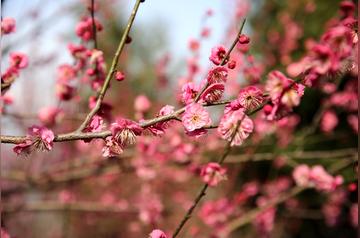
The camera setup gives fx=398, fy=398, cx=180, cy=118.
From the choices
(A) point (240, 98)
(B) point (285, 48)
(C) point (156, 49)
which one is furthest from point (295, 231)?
(C) point (156, 49)

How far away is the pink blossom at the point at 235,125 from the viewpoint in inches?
52.9

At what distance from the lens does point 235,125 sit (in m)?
1.35

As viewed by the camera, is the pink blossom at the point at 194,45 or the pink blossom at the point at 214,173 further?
the pink blossom at the point at 194,45

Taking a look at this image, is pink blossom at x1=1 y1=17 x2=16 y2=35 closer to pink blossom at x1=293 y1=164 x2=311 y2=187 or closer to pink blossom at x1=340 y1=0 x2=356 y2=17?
pink blossom at x1=340 y1=0 x2=356 y2=17

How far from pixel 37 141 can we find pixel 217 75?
677 mm

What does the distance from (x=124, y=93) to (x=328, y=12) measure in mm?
7025

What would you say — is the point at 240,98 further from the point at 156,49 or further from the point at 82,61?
the point at 156,49

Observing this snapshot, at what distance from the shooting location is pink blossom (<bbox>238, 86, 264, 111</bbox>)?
137 cm

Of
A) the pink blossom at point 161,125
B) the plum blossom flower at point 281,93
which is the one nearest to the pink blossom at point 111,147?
the pink blossom at point 161,125

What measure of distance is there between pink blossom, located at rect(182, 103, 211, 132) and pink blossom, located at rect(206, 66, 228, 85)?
0.12 metres

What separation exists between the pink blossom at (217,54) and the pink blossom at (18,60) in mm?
1040

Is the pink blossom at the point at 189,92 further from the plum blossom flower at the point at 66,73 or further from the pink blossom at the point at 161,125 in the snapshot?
the plum blossom flower at the point at 66,73

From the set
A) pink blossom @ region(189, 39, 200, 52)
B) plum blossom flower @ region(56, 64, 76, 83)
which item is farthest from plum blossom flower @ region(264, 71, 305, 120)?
pink blossom @ region(189, 39, 200, 52)

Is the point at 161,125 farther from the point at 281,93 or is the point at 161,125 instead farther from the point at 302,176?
the point at 302,176
